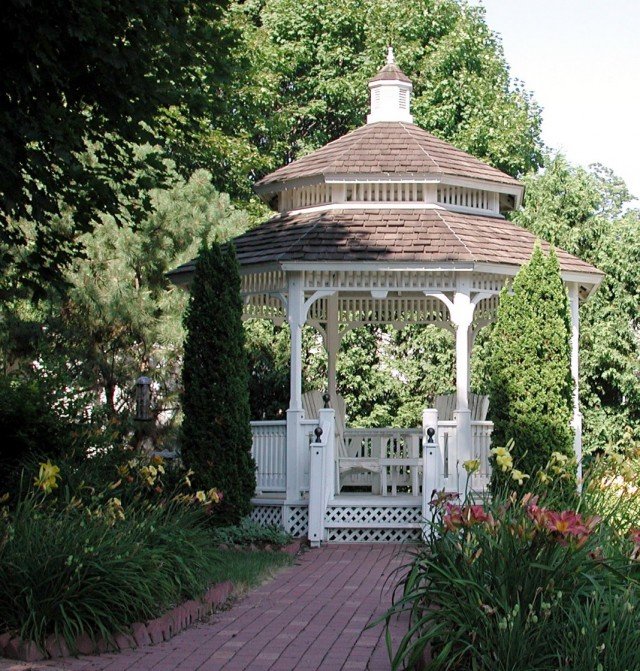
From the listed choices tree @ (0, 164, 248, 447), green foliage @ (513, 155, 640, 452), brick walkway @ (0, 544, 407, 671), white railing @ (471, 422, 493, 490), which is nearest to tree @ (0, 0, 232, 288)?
brick walkway @ (0, 544, 407, 671)

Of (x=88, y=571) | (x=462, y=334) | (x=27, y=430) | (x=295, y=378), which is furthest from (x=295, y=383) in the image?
(x=88, y=571)

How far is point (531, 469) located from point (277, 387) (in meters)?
8.84

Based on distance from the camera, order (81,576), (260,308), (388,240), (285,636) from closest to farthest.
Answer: (81,576)
(285,636)
(388,240)
(260,308)

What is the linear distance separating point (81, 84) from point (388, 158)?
18.8 feet

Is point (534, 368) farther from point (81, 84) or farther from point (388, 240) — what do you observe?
point (81, 84)

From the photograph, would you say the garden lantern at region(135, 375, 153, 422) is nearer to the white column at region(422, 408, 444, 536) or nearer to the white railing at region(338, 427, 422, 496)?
the white railing at region(338, 427, 422, 496)

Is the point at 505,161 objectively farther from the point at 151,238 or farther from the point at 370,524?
the point at 370,524

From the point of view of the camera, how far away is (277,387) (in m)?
20.6

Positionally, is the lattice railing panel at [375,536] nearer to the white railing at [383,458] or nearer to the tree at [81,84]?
the white railing at [383,458]

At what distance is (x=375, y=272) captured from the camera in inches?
564

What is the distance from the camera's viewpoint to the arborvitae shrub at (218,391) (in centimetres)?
1279

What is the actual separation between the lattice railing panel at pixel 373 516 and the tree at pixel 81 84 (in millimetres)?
4542

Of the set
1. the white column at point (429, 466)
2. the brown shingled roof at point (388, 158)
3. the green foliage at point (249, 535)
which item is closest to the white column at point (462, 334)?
the white column at point (429, 466)

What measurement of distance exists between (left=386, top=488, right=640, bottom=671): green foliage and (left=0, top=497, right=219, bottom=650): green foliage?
1964mm
